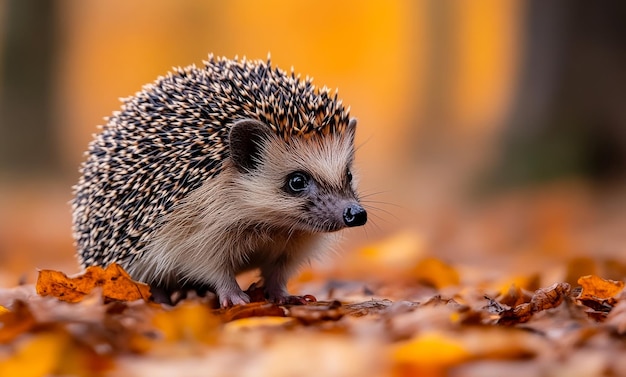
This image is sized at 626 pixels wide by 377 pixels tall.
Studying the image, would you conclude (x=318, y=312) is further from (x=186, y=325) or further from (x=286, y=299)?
(x=286, y=299)

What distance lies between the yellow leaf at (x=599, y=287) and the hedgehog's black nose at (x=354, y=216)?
136 cm

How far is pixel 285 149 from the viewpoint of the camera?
6.00 m

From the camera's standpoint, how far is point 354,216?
567cm

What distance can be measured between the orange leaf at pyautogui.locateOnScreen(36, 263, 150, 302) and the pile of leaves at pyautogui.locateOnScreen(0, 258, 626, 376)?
67 mm

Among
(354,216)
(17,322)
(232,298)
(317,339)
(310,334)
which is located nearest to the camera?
(317,339)

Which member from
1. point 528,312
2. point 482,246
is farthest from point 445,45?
point 528,312

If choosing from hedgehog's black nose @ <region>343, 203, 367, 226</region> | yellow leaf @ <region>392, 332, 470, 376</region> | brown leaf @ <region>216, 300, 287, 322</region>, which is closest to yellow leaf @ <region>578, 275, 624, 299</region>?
hedgehog's black nose @ <region>343, 203, 367, 226</region>

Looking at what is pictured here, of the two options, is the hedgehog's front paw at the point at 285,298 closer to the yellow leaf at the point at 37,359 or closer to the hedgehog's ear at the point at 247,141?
the hedgehog's ear at the point at 247,141

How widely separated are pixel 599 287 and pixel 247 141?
7.81 feet

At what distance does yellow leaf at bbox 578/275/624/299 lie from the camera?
5305 mm

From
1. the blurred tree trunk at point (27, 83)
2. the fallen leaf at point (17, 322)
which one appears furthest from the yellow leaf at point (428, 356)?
the blurred tree trunk at point (27, 83)

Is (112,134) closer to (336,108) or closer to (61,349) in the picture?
(336,108)

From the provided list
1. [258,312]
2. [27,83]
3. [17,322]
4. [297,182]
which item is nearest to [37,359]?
[17,322]

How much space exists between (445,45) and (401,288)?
2118 centimetres
